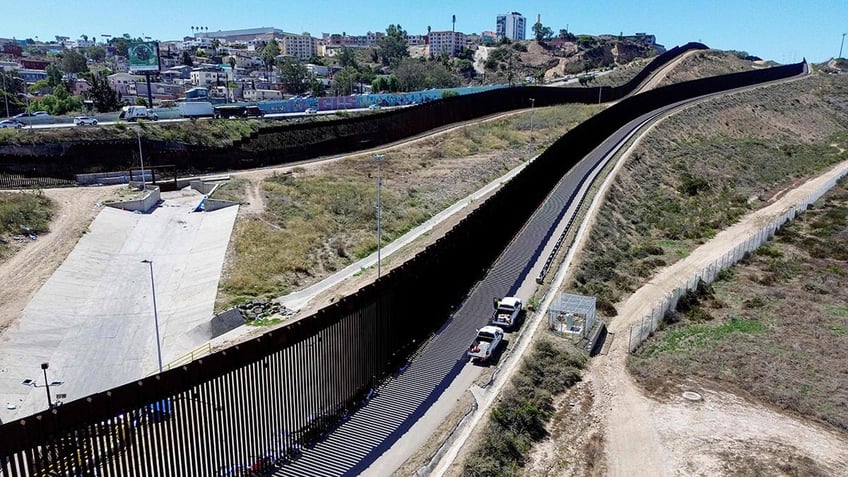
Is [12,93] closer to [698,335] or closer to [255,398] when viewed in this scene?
[255,398]

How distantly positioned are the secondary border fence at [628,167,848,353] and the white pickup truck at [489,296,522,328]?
583 centimetres

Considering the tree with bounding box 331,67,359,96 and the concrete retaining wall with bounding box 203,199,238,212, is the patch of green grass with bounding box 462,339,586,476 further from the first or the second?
the tree with bounding box 331,67,359,96

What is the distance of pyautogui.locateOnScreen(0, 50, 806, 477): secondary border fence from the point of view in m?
13.4

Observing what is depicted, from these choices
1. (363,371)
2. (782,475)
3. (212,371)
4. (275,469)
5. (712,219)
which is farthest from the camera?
(712,219)

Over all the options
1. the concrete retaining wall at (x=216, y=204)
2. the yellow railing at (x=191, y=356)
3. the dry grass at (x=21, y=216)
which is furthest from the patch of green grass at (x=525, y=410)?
the concrete retaining wall at (x=216, y=204)

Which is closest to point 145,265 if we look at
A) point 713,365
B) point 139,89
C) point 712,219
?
point 713,365

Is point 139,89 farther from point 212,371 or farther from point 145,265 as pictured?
point 212,371

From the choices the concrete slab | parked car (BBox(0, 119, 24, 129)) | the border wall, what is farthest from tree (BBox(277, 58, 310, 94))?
the concrete slab

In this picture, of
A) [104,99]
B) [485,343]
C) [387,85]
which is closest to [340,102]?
[104,99]

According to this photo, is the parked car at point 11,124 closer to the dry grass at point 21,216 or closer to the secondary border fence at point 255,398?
the dry grass at point 21,216

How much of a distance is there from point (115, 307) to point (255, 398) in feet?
71.8

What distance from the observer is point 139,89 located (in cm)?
16025

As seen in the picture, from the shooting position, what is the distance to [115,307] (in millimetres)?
35219

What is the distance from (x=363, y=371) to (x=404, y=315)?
337cm
